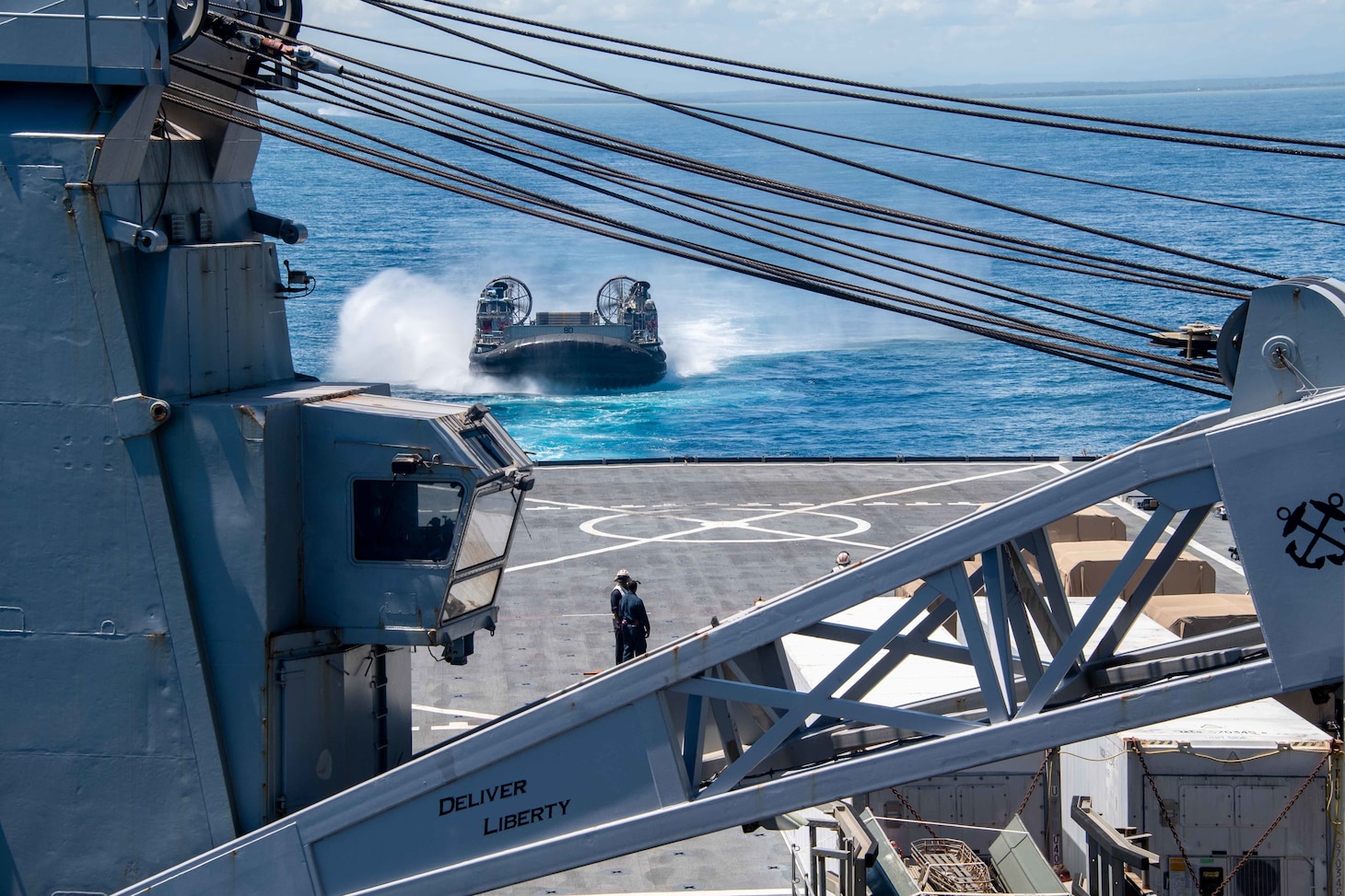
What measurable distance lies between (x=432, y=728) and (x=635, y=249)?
113 m

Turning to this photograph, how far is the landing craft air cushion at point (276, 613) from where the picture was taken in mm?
8234

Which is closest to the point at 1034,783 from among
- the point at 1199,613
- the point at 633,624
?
the point at 1199,613

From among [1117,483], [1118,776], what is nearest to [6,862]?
[1117,483]

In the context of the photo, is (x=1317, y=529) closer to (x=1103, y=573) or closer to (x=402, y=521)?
(x=402, y=521)

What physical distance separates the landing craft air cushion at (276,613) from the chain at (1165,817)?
3.95 m

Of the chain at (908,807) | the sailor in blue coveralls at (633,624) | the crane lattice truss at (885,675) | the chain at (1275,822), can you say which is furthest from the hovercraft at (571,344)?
the crane lattice truss at (885,675)

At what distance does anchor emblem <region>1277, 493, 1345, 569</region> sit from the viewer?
7320 millimetres

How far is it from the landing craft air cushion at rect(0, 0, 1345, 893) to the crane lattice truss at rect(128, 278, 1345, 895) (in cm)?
2

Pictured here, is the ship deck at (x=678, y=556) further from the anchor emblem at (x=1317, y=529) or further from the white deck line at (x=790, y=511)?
the anchor emblem at (x=1317, y=529)

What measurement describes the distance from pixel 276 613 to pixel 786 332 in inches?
3384

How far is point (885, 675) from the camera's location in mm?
8656

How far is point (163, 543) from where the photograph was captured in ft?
29.7

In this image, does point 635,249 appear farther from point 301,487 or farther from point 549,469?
point 301,487

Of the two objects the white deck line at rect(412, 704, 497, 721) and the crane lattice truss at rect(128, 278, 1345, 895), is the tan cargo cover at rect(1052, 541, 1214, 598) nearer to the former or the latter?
the white deck line at rect(412, 704, 497, 721)
